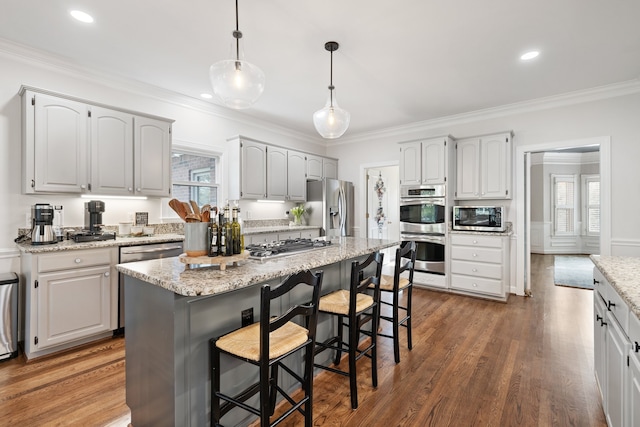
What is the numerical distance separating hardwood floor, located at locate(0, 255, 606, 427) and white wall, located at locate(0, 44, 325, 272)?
4.37 ft

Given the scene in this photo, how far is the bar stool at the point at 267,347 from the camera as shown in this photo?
1354 millimetres

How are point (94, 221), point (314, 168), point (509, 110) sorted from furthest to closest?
point (314, 168) → point (509, 110) → point (94, 221)

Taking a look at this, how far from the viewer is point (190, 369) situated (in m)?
1.48

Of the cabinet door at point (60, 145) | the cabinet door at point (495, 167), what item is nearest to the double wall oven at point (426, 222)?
the cabinet door at point (495, 167)

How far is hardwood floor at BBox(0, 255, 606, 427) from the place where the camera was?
1871 millimetres

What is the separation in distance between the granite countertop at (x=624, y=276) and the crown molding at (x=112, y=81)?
4551 millimetres

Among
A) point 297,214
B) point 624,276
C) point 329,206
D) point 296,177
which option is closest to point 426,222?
point 329,206

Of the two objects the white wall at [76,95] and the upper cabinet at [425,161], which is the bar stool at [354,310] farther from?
the upper cabinet at [425,161]

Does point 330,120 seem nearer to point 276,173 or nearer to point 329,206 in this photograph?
point 276,173

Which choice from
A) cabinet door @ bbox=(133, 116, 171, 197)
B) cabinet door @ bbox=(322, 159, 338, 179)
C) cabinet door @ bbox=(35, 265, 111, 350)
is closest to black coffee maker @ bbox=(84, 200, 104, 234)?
cabinet door @ bbox=(133, 116, 171, 197)

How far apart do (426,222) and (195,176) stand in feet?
11.7

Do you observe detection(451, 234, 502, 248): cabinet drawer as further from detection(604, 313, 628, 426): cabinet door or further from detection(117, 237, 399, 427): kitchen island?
detection(117, 237, 399, 427): kitchen island

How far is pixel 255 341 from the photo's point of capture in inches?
58.6

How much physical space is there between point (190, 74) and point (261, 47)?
3.48ft
